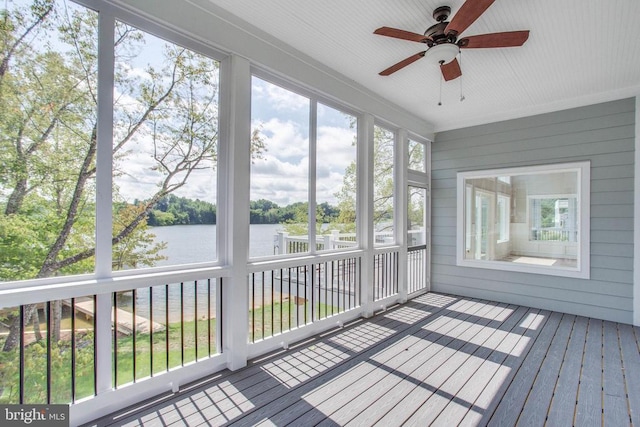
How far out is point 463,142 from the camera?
509 cm

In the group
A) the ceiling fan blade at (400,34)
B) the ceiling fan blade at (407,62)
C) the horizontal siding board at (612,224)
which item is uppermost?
Answer: the ceiling fan blade at (400,34)

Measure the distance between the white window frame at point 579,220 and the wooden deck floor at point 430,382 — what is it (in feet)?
2.70

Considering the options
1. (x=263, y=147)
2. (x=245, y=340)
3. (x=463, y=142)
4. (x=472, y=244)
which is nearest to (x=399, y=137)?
(x=463, y=142)

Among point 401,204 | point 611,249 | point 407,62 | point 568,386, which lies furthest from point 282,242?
point 611,249

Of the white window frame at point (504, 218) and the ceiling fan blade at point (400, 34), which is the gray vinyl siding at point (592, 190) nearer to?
the white window frame at point (504, 218)

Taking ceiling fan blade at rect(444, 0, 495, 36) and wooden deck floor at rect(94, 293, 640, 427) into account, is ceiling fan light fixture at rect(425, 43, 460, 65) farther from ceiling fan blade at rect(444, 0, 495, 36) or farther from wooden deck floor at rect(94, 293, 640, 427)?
wooden deck floor at rect(94, 293, 640, 427)

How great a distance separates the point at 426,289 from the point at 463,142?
261 centimetres

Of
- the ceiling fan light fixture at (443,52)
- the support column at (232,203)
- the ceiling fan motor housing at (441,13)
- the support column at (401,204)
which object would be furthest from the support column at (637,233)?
the support column at (232,203)

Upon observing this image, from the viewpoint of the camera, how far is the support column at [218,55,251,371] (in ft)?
8.48

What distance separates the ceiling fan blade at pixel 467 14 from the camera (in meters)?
1.84

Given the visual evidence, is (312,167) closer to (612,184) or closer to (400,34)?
(400,34)

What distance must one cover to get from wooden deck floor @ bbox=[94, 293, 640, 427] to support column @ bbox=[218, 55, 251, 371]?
297mm

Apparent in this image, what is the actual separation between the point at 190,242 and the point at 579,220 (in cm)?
490

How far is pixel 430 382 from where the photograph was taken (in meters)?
2.43
